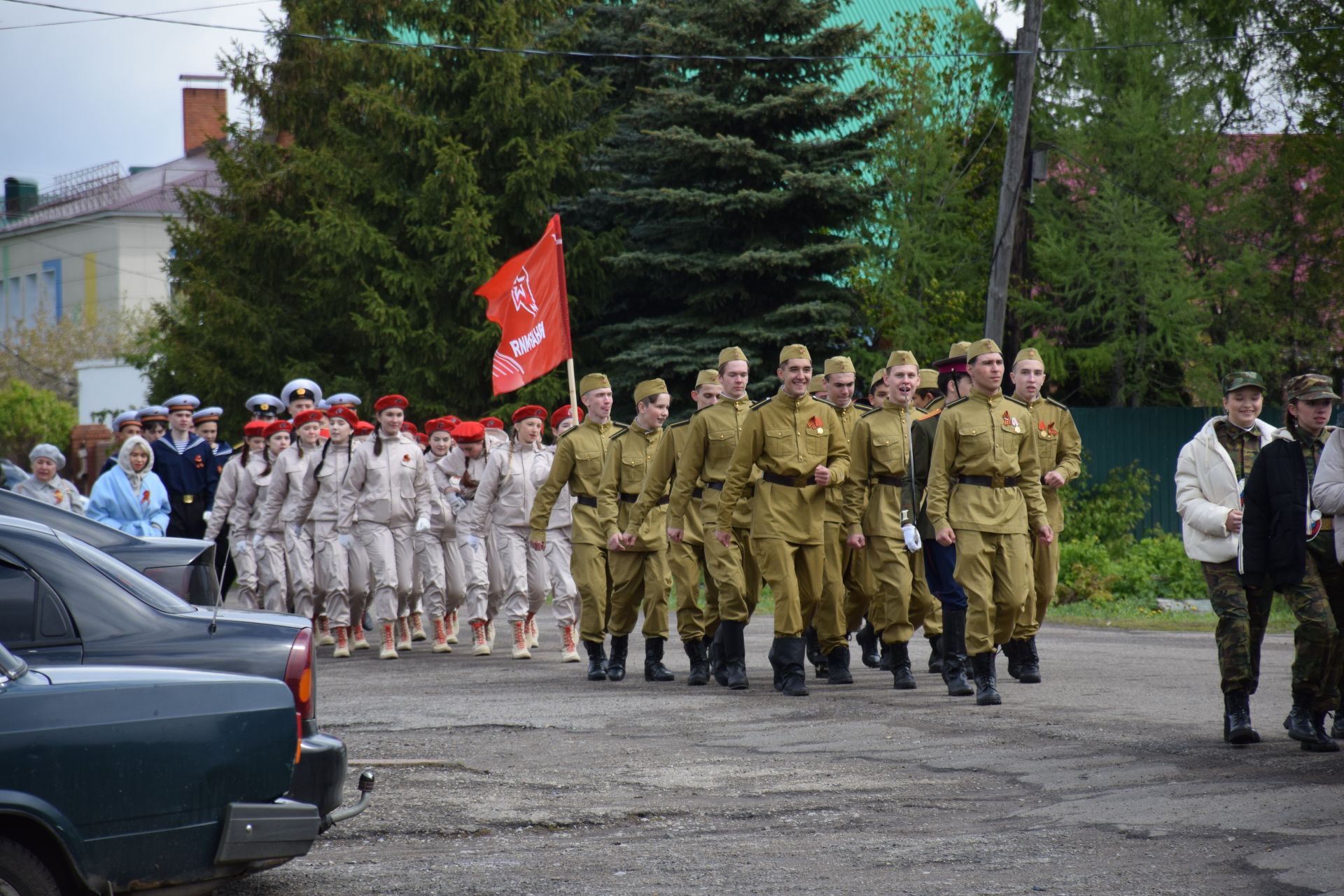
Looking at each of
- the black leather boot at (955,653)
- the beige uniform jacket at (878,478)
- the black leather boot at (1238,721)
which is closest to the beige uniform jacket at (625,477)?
the beige uniform jacket at (878,478)

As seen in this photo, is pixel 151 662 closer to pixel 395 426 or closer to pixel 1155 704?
pixel 1155 704

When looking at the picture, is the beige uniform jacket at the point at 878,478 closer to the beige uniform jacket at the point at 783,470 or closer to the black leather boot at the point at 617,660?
the beige uniform jacket at the point at 783,470

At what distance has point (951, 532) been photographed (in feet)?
35.4

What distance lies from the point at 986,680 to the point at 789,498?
1789mm

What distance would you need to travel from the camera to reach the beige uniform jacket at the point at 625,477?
505 inches

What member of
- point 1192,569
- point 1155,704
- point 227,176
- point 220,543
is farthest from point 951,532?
point 227,176

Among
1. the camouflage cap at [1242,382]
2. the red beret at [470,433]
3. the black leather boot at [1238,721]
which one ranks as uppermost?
the red beret at [470,433]

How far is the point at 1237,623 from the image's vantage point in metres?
9.07

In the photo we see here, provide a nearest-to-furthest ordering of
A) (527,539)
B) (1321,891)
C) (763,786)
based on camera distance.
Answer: (1321,891)
(763,786)
(527,539)

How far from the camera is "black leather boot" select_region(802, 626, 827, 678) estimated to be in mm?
12558

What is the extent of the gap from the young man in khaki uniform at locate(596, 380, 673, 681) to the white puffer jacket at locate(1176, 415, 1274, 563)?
428 cm

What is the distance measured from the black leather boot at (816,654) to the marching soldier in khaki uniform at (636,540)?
1082 millimetres

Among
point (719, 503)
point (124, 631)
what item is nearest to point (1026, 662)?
point (719, 503)

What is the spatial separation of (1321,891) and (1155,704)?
16.2 ft
